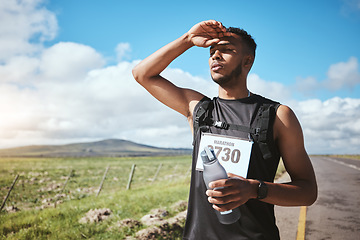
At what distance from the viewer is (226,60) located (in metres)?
2.13

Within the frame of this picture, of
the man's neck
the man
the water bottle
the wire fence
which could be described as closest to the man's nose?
the man

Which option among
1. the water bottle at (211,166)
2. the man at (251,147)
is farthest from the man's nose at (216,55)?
the water bottle at (211,166)

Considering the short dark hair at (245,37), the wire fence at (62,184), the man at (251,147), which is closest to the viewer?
the man at (251,147)

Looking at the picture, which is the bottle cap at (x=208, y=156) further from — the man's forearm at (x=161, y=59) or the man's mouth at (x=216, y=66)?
the man's forearm at (x=161, y=59)

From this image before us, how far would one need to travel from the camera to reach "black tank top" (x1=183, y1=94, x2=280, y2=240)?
1.92 metres

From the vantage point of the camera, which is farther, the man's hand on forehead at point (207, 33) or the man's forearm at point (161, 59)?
the man's forearm at point (161, 59)

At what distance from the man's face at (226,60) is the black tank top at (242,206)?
0.19 meters

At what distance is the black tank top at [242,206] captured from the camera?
1.92 m

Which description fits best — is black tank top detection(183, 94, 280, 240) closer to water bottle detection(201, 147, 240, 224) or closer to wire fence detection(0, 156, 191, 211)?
water bottle detection(201, 147, 240, 224)

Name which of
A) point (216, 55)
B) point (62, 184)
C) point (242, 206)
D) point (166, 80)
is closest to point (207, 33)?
point (216, 55)

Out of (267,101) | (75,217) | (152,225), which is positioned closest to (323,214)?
(152,225)

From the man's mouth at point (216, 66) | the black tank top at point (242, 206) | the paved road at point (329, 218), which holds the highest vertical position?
the man's mouth at point (216, 66)

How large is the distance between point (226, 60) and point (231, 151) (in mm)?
637

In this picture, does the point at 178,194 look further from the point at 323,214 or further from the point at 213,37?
the point at 213,37
